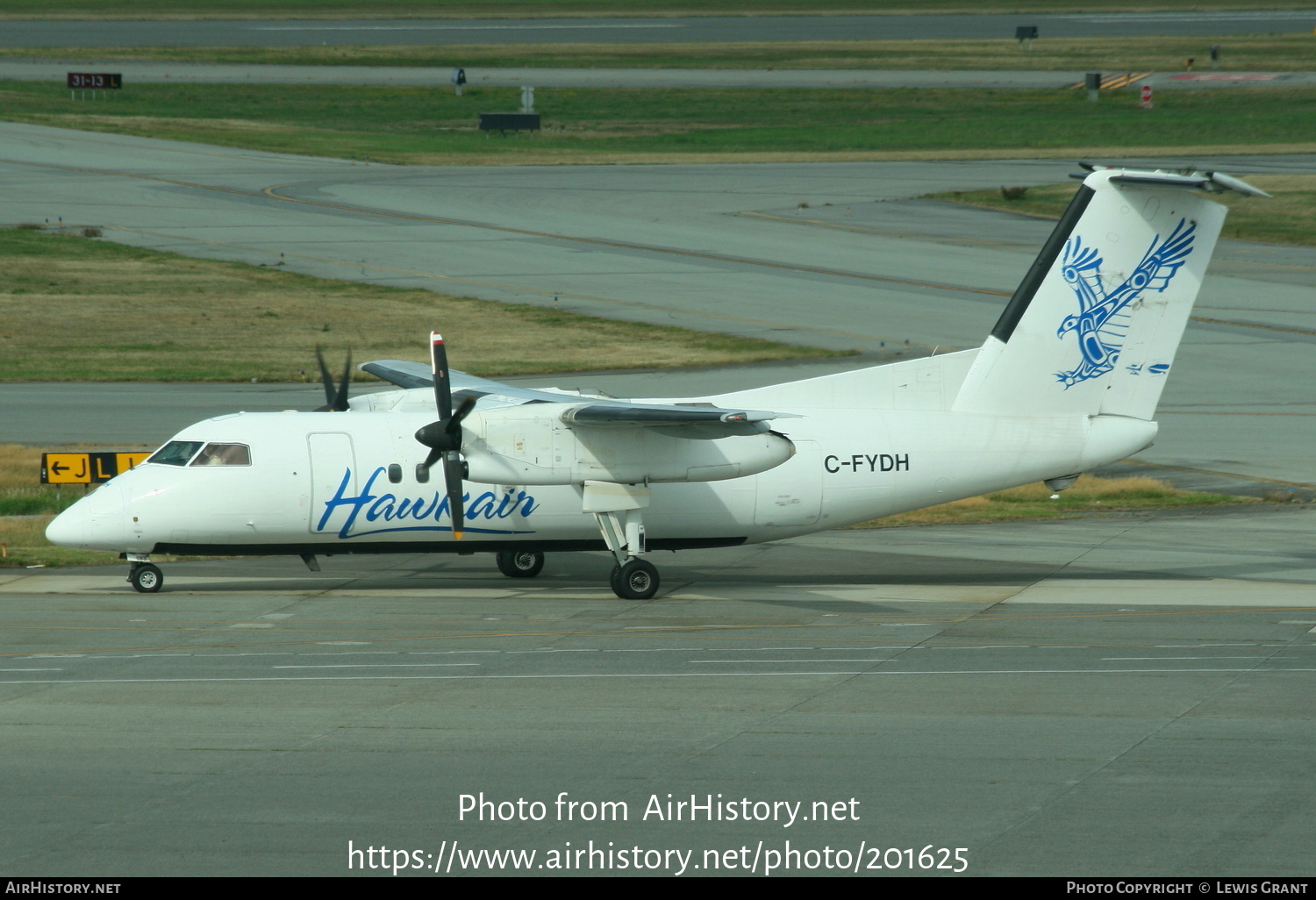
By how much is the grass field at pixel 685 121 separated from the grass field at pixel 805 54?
49.1ft

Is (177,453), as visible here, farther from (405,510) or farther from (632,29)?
(632,29)

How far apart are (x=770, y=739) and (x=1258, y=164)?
231ft

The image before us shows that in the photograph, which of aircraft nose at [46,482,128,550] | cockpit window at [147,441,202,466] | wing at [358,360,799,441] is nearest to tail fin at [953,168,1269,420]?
wing at [358,360,799,441]

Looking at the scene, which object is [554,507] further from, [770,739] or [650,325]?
[650,325]

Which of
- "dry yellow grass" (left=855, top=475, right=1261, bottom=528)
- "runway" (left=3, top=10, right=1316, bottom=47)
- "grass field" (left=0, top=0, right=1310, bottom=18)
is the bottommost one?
Answer: "dry yellow grass" (left=855, top=475, right=1261, bottom=528)

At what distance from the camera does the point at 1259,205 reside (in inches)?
2837

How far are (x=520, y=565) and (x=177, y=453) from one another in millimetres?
6214

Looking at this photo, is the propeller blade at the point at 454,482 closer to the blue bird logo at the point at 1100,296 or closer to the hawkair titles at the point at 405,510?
the hawkair titles at the point at 405,510

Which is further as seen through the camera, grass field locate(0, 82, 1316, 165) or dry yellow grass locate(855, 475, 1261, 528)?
grass field locate(0, 82, 1316, 165)

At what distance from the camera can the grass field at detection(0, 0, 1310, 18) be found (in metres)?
157

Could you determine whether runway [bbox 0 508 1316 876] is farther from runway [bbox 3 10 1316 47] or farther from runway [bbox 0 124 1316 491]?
runway [bbox 3 10 1316 47]

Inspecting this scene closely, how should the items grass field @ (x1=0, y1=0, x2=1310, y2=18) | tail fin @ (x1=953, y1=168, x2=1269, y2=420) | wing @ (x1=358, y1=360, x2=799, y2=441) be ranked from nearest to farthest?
wing @ (x1=358, y1=360, x2=799, y2=441), tail fin @ (x1=953, y1=168, x2=1269, y2=420), grass field @ (x1=0, y1=0, x2=1310, y2=18)

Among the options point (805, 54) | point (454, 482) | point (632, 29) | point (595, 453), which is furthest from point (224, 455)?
point (632, 29)

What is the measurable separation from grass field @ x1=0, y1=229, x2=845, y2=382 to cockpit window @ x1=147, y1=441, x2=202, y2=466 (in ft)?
65.0
